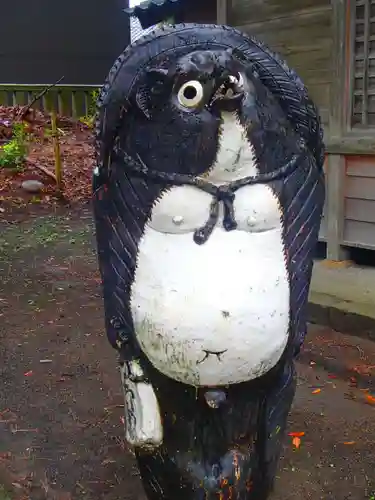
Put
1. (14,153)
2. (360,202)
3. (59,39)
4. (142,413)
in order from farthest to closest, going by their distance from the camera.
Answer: (59,39)
(14,153)
(360,202)
(142,413)

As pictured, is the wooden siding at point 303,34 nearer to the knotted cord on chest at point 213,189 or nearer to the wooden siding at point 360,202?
the wooden siding at point 360,202

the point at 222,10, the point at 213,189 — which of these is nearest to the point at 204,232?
the point at 213,189

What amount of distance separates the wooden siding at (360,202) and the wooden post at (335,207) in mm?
43

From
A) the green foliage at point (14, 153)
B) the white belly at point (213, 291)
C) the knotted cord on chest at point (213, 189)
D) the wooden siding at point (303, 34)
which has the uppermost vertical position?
the wooden siding at point (303, 34)

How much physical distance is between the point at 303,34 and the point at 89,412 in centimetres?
334

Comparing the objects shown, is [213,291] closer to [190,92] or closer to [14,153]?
[190,92]

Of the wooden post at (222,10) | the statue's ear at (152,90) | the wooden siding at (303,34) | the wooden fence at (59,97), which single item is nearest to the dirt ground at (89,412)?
the statue's ear at (152,90)

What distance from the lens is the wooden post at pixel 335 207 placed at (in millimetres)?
4988

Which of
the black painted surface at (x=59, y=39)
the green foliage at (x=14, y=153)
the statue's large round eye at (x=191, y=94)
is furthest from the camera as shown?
the black painted surface at (x=59, y=39)

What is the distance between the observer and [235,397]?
60.6 inches

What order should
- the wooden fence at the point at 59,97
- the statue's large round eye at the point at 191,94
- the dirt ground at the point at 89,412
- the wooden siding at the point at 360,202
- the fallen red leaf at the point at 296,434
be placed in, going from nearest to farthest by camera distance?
the statue's large round eye at the point at 191,94
the dirt ground at the point at 89,412
the fallen red leaf at the point at 296,434
the wooden siding at the point at 360,202
the wooden fence at the point at 59,97

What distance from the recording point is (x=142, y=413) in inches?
60.9

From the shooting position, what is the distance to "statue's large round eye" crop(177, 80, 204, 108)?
1320 mm

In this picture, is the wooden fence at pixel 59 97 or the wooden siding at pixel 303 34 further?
the wooden fence at pixel 59 97
